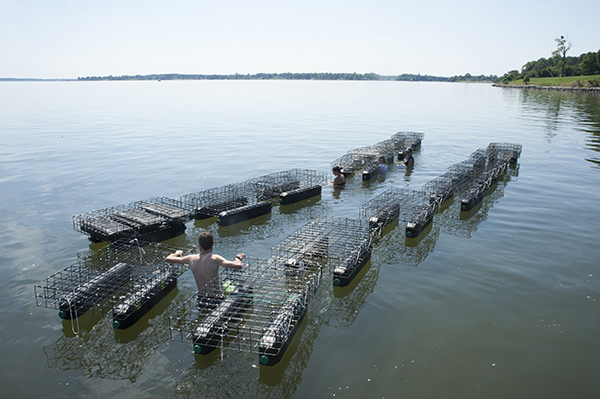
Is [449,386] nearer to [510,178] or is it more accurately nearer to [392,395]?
[392,395]

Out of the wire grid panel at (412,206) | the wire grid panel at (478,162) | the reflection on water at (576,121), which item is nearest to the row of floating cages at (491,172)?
the wire grid panel at (478,162)

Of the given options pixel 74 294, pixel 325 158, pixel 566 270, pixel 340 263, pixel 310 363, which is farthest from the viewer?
pixel 325 158

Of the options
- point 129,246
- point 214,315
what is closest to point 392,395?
point 214,315

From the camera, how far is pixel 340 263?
15.9 metres

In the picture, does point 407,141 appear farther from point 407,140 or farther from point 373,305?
point 373,305

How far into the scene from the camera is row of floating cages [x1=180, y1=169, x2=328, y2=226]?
22.5m

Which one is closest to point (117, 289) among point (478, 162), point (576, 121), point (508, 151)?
point (478, 162)

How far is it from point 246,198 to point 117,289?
11244 mm

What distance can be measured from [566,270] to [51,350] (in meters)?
20.6

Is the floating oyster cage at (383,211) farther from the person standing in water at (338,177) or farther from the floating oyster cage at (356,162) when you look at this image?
the floating oyster cage at (356,162)

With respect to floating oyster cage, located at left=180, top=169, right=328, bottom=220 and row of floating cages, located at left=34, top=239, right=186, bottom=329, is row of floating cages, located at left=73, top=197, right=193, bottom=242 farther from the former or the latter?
floating oyster cage, located at left=180, top=169, right=328, bottom=220

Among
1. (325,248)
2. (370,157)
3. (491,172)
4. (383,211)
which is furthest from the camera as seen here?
(370,157)

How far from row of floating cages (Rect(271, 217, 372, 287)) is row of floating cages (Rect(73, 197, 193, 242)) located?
561 centimetres

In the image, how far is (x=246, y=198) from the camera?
80.2 ft
